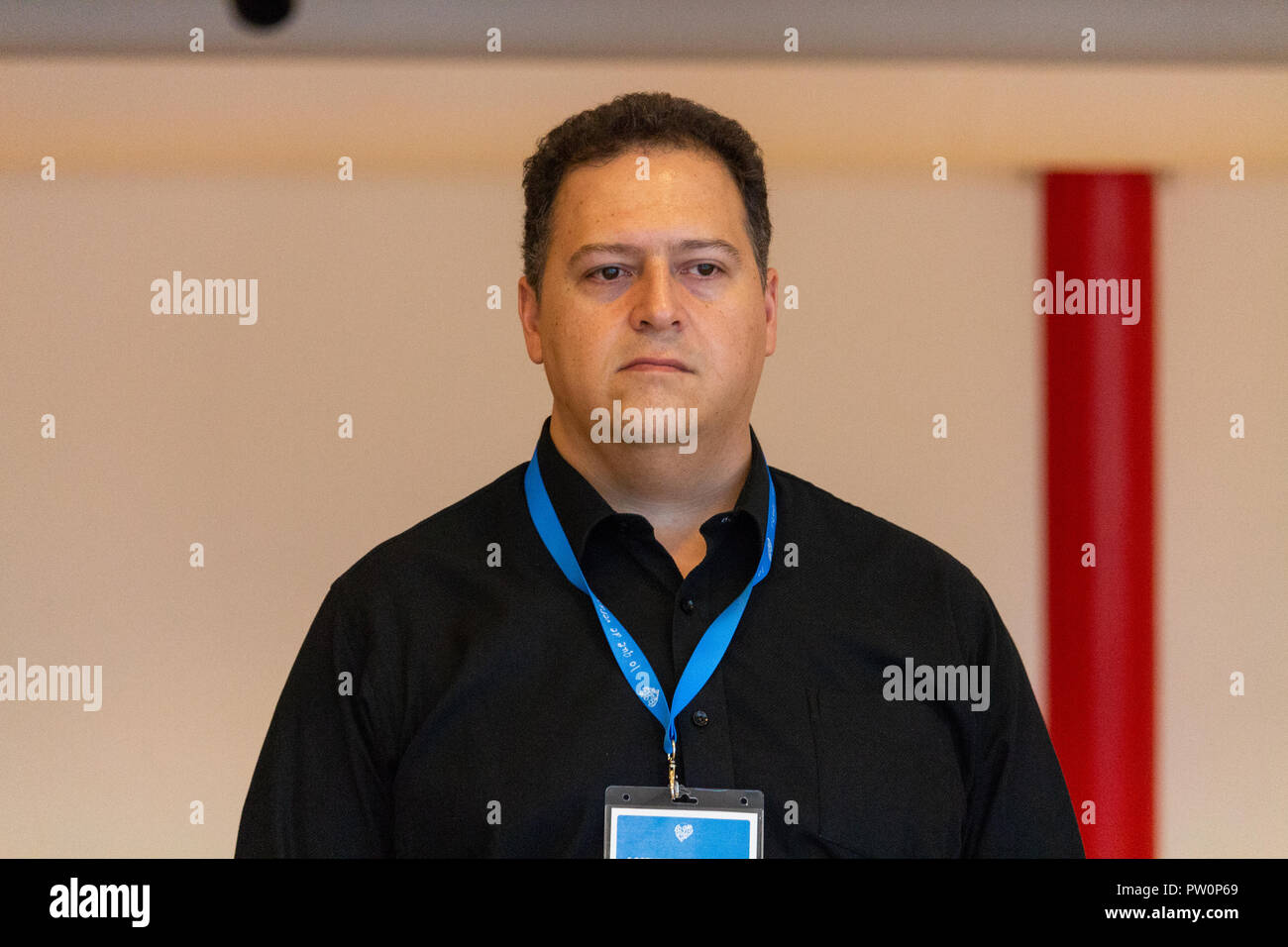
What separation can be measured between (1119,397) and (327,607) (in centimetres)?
218

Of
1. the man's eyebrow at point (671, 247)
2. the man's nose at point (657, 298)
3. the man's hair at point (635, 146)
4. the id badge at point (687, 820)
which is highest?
the man's hair at point (635, 146)

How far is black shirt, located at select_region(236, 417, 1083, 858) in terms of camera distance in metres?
1.67

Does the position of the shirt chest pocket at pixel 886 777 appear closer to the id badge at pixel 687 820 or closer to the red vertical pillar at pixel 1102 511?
the id badge at pixel 687 820

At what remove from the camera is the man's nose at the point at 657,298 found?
174 centimetres

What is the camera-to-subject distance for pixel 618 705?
1.70m

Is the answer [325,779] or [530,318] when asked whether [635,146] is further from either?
[325,779]

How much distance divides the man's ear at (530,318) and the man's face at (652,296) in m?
0.05

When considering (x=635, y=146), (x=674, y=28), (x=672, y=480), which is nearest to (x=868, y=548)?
(x=672, y=480)

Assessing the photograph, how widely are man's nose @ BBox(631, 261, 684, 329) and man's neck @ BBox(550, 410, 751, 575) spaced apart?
178 millimetres

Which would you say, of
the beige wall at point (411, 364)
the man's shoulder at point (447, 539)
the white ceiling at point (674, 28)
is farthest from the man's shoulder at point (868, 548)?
the white ceiling at point (674, 28)

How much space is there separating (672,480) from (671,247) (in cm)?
35

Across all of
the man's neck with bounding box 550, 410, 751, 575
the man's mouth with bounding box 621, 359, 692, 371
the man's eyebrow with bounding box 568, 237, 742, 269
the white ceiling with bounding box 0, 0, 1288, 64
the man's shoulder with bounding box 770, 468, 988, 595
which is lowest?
the man's shoulder with bounding box 770, 468, 988, 595

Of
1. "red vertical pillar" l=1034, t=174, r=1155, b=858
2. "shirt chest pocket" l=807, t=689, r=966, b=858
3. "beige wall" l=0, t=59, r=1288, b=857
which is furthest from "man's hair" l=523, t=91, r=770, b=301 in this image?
"red vertical pillar" l=1034, t=174, r=1155, b=858

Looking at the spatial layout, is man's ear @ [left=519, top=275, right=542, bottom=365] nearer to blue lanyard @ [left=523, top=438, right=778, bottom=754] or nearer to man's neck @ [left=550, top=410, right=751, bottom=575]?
man's neck @ [left=550, top=410, right=751, bottom=575]
